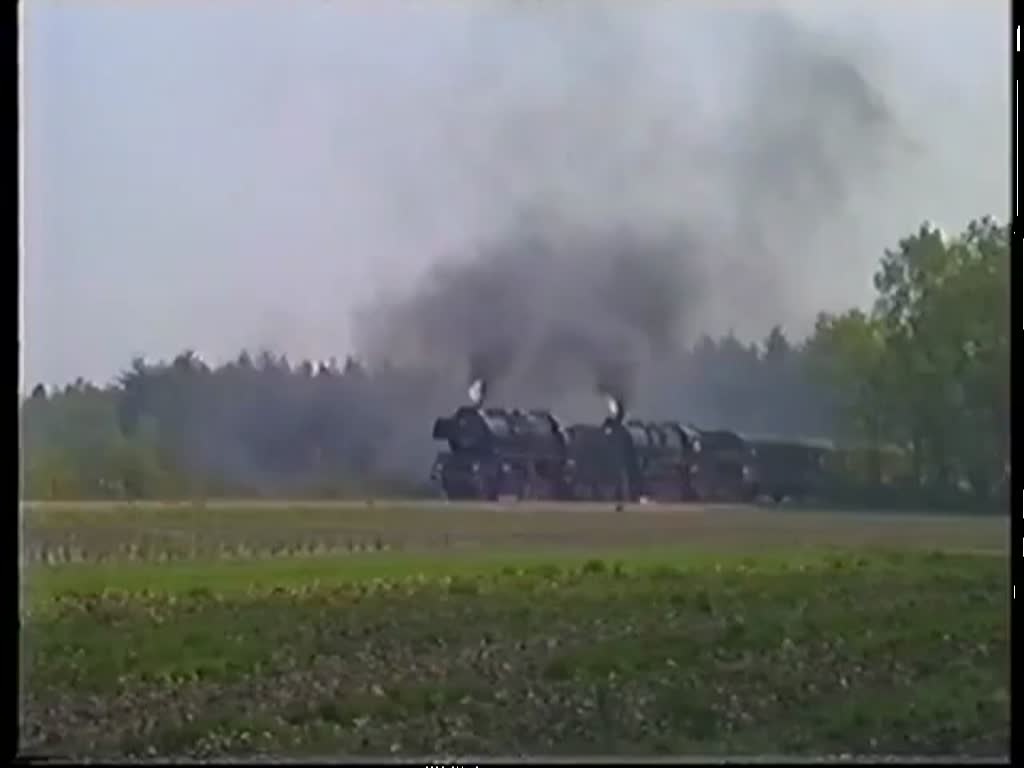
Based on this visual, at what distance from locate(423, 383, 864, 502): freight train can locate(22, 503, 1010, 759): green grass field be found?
0.17 feet

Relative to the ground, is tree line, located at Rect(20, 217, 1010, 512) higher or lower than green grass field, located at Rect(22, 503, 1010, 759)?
higher

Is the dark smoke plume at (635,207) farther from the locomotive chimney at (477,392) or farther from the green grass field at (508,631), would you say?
the green grass field at (508,631)

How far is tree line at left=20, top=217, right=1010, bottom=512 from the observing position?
469 cm

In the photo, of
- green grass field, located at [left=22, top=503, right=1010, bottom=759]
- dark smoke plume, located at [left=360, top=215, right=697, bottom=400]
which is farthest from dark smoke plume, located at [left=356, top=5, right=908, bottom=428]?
green grass field, located at [left=22, top=503, right=1010, bottom=759]

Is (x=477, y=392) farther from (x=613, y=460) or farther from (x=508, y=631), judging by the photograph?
(x=508, y=631)

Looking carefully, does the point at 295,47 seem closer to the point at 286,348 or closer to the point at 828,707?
the point at 286,348

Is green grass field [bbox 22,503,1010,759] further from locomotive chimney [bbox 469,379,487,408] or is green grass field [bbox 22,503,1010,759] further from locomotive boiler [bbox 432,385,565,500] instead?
locomotive chimney [bbox 469,379,487,408]

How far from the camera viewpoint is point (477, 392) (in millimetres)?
4750

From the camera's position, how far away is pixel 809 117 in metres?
4.73

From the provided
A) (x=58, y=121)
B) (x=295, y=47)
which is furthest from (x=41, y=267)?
(x=295, y=47)

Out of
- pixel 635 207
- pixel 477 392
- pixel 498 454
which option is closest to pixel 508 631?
pixel 498 454

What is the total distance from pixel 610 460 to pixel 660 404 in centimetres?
18

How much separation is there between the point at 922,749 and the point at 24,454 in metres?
2.17

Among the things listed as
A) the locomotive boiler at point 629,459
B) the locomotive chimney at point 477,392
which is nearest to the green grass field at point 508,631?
the locomotive boiler at point 629,459
